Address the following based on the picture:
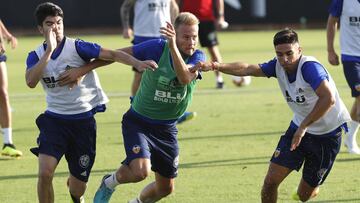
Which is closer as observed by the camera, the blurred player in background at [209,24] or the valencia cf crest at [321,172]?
the valencia cf crest at [321,172]

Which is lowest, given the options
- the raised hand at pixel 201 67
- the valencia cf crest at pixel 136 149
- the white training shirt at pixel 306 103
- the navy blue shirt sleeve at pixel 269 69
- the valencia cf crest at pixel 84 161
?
the valencia cf crest at pixel 84 161

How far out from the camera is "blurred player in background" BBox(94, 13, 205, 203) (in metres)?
7.94

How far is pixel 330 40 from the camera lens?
1087cm

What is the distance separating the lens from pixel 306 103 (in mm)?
7949

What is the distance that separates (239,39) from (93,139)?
2197cm

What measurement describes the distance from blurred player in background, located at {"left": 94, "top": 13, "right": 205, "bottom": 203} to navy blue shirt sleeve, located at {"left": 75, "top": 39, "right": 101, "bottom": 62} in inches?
11.1

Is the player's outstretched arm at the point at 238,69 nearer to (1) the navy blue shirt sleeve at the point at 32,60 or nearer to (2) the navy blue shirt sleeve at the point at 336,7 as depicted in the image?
(1) the navy blue shirt sleeve at the point at 32,60

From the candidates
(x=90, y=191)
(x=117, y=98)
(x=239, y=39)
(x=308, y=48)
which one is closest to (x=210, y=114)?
(x=117, y=98)

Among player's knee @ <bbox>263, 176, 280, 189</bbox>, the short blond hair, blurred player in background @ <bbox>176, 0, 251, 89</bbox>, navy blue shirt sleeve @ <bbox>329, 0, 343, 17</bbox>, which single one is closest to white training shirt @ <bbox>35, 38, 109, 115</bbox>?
the short blond hair

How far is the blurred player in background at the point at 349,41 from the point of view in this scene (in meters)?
10.9

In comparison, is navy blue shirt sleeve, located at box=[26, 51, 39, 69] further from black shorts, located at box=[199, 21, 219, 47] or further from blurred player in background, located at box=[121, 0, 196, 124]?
black shorts, located at box=[199, 21, 219, 47]

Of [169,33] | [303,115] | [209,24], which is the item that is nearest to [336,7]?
[303,115]

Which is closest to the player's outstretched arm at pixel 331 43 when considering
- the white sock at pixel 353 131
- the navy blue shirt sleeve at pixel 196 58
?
the white sock at pixel 353 131

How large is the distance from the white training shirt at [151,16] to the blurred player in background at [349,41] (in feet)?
13.7
